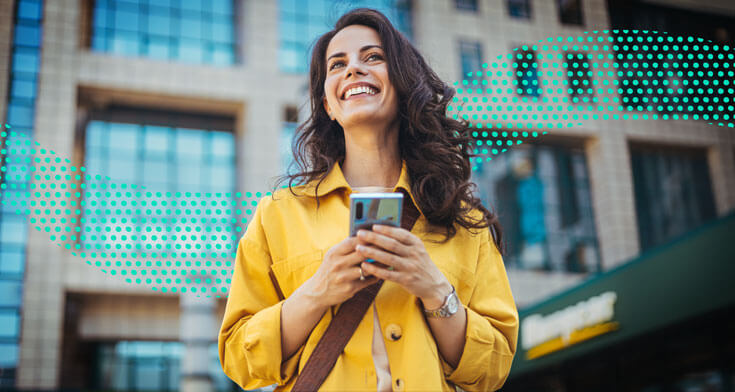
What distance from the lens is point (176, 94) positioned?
21.6 m

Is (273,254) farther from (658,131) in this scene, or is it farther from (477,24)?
(658,131)

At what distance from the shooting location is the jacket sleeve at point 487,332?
6.65 feet

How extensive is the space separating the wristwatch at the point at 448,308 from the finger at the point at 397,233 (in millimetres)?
226

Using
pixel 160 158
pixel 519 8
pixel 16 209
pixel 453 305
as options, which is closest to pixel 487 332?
pixel 453 305

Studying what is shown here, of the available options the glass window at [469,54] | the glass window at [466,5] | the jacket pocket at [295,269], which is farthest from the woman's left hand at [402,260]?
the glass window at [466,5]

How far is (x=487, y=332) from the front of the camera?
204 centimetres

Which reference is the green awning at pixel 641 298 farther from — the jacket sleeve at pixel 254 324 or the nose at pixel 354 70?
the jacket sleeve at pixel 254 324

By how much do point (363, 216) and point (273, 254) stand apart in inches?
19.1

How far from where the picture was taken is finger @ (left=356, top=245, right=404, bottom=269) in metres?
1.79

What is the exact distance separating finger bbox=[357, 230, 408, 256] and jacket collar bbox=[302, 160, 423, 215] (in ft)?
1.38

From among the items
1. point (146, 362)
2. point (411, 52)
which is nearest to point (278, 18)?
point (146, 362)

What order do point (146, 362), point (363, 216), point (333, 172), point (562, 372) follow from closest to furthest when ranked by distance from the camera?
point (363, 216)
point (333, 172)
point (562, 372)
point (146, 362)

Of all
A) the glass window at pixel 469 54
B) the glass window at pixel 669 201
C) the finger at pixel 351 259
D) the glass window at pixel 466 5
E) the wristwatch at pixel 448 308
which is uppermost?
the glass window at pixel 466 5

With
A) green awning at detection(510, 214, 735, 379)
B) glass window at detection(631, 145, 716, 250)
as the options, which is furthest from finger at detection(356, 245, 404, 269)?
glass window at detection(631, 145, 716, 250)
